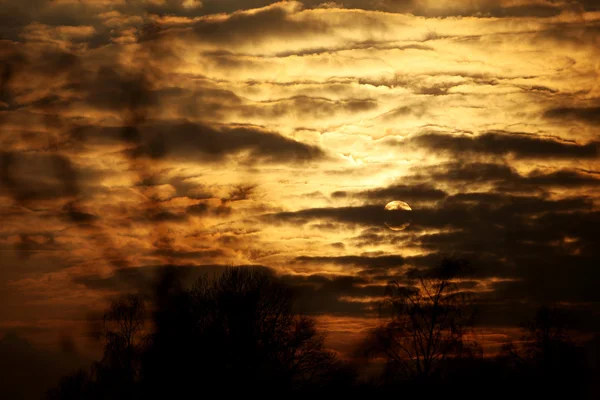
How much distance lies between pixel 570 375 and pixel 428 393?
20701 millimetres

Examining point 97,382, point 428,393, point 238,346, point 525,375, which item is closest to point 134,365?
point 97,382

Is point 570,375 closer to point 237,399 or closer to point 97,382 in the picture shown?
point 237,399

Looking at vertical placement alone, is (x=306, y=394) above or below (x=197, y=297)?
below

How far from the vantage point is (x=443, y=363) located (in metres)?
66.8

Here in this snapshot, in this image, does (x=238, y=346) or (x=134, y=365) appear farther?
(x=134, y=365)

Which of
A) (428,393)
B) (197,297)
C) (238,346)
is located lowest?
(428,393)

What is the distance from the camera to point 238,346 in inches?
2625

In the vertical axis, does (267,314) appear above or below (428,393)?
above

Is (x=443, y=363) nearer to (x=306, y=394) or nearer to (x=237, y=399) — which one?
(x=306, y=394)

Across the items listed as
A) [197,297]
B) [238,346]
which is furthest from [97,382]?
[238,346]

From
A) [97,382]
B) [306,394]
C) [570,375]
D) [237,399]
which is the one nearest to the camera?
[237,399]

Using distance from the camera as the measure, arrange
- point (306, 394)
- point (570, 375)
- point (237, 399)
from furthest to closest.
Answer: point (570, 375), point (306, 394), point (237, 399)

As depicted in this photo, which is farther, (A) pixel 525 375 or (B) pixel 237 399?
(A) pixel 525 375

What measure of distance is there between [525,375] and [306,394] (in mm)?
24891
